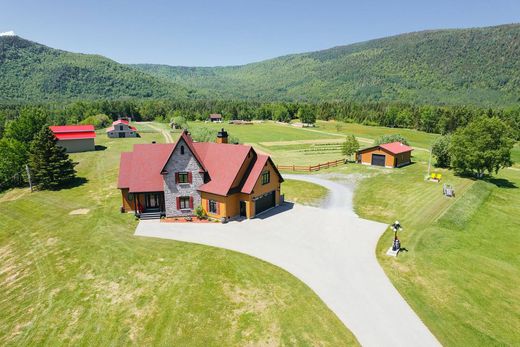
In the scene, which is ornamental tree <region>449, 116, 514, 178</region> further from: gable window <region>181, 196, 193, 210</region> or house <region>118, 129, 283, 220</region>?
gable window <region>181, 196, 193, 210</region>

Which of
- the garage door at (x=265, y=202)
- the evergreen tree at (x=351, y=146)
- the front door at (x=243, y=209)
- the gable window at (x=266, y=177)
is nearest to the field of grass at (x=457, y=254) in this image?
the garage door at (x=265, y=202)

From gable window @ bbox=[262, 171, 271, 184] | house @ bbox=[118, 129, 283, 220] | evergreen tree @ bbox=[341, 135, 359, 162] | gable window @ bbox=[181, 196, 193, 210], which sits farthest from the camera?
evergreen tree @ bbox=[341, 135, 359, 162]

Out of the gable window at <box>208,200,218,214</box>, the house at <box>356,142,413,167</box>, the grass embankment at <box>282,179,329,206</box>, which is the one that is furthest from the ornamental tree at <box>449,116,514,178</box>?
the gable window at <box>208,200,218,214</box>

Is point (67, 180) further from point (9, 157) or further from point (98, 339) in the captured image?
point (98, 339)

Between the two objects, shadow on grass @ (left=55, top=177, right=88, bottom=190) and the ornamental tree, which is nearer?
shadow on grass @ (left=55, top=177, right=88, bottom=190)

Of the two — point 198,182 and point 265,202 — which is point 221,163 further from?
point 265,202

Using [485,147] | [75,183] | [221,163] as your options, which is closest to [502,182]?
[485,147]

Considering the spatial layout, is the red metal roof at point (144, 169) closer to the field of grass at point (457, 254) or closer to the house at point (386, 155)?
the field of grass at point (457, 254)
